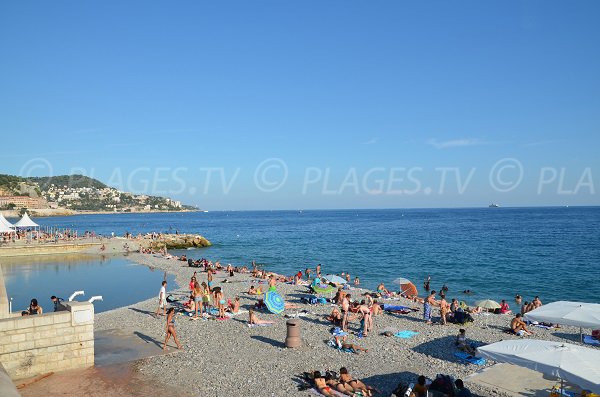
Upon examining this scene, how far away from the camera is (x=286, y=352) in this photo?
13.7 metres

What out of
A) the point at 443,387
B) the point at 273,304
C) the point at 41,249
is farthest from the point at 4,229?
the point at 443,387

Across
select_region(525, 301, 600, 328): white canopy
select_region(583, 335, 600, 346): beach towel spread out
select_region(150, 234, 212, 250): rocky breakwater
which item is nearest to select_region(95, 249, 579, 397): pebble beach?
select_region(583, 335, 600, 346): beach towel spread out

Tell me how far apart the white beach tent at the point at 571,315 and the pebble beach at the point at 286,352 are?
2218 mm

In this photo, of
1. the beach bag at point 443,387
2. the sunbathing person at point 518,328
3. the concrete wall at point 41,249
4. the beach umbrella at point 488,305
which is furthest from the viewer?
the concrete wall at point 41,249

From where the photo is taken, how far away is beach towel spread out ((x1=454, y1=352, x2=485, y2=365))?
1256 centimetres

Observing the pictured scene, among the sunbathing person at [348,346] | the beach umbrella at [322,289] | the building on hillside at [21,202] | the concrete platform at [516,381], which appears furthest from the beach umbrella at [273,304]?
the building on hillside at [21,202]

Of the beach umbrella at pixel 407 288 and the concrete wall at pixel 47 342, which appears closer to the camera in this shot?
the concrete wall at pixel 47 342

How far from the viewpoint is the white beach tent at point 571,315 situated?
11969 mm

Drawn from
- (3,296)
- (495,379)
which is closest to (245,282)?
(3,296)

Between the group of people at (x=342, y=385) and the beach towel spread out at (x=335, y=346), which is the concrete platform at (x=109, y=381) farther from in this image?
the beach towel spread out at (x=335, y=346)

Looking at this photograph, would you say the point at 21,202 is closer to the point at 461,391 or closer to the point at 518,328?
the point at 518,328

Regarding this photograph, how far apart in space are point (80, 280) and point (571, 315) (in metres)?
29.9

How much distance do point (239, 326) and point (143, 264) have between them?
2699 centimetres

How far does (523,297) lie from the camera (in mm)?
29188
